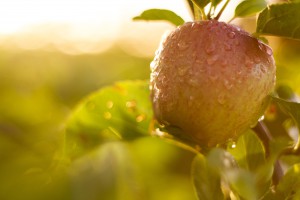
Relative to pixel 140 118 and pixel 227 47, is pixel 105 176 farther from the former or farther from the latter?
pixel 140 118

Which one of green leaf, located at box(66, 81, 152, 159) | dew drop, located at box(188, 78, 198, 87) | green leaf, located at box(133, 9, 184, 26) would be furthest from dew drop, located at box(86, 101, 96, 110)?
dew drop, located at box(188, 78, 198, 87)

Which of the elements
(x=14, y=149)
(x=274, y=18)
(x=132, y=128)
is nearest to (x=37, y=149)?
(x=14, y=149)

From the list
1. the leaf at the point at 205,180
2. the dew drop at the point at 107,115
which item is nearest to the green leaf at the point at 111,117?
the dew drop at the point at 107,115

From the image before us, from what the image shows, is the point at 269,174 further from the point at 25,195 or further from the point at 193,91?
the point at 25,195

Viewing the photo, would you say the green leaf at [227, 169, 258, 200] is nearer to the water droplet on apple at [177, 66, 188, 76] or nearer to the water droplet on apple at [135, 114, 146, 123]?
the water droplet on apple at [177, 66, 188, 76]

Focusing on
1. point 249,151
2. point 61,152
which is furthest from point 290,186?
point 61,152

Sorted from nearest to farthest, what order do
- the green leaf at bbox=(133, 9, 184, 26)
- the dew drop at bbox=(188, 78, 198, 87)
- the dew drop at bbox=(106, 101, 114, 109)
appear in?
1. the dew drop at bbox=(188, 78, 198, 87)
2. the green leaf at bbox=(133, 9, 184, 26)
3. the dew drop at bbox=(106, 101, 114, 109)
